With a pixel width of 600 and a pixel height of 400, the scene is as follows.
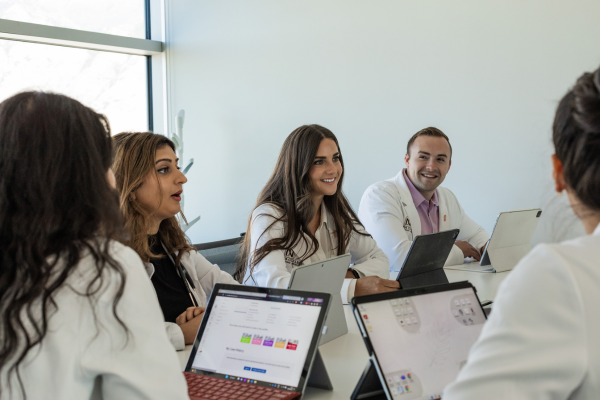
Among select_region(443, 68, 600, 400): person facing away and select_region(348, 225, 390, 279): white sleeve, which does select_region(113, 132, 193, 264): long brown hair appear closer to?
select_region(348, 225, 390, 279): white sleeve

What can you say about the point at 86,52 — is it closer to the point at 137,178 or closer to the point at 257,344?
the point at 137,178

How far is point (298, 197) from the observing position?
257 cm

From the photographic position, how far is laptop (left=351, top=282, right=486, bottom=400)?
43.9 inches

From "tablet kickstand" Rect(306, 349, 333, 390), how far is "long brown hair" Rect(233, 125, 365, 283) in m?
1.15

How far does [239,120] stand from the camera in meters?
5.32

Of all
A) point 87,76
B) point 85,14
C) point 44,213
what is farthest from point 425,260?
point 85,14

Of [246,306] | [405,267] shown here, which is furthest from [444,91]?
[246,306]

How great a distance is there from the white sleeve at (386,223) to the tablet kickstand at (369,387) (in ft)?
6.60

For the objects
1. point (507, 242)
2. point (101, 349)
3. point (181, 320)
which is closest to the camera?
point (101, 349)

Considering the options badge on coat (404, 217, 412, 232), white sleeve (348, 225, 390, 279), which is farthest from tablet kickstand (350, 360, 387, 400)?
badge on coat (404, 217, 412, 232)

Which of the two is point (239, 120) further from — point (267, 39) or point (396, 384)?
point (396, 384)

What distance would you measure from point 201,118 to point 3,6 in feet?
6.55

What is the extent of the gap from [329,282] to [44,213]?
96cm

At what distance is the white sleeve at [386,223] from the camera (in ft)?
10.4
